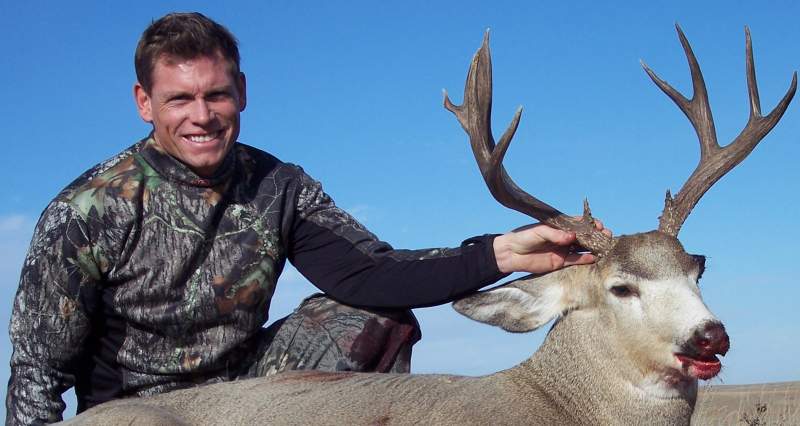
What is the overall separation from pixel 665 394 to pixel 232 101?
3076 millimetres

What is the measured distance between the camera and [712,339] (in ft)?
16.0

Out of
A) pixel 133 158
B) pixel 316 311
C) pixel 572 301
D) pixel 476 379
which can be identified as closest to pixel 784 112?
pixel 572 301

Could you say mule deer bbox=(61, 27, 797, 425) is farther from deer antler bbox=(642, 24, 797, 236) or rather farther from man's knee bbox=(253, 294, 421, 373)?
man's knee bbox=(253, 294, 421, 373)

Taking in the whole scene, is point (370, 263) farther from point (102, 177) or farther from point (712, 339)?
point (712, 339)

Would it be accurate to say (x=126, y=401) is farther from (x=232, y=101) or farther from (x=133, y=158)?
(x=232, y=101)

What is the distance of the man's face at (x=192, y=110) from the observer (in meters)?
6.28

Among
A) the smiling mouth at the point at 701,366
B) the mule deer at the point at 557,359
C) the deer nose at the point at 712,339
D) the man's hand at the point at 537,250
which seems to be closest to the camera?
the deer nose at the point at 712,339

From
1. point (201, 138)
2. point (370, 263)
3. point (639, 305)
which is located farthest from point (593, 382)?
point (201, 138)

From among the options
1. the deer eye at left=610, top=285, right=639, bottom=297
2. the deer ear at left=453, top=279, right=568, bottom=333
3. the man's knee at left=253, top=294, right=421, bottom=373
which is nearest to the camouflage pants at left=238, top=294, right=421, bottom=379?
the man's knee at left=253, top=294, right=421, bottom=373

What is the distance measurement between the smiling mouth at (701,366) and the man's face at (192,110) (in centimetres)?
297

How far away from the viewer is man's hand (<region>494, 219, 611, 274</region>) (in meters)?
5.74

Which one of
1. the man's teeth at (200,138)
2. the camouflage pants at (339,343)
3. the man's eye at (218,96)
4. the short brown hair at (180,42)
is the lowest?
the camouflage pants at (339,343)

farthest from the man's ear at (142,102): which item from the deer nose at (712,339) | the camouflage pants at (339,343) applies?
the deer nose at (712,339)

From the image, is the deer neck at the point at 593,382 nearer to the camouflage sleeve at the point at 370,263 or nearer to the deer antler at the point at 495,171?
the deer antler at the point at 495,171
